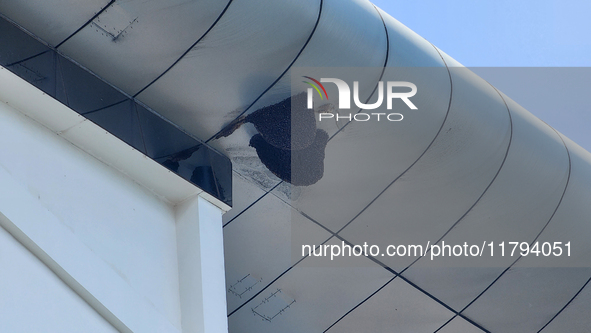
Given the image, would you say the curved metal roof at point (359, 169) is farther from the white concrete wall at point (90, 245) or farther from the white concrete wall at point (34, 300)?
the white concrete wall at point (34, 300)

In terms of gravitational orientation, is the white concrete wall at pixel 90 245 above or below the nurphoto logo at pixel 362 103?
below

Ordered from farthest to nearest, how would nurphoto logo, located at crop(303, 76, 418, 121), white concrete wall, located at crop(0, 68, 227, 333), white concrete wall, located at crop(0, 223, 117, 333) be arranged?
nurphoto logo, located at crop(303, 76, 418, 121), white concrete wall, located at crop(0, 68, 227, 333), white concrete wall, located at crop(0, 223, 117, 333)

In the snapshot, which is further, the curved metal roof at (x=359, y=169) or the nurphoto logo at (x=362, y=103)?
the nurphoto logo at (x=362, y=103)

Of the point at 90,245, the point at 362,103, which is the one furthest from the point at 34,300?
the point at 362,103

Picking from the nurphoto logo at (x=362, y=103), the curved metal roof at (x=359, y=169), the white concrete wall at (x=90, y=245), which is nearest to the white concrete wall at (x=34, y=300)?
the white concrete wall at (x=90, y=245)

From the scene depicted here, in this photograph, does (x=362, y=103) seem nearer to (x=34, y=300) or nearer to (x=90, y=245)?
(x=90, y=245)

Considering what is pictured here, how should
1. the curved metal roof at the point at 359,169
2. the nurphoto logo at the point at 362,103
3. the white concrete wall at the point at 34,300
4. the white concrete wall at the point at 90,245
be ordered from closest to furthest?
the white concrete wall at the point at 34,300 → the white concrete wall at the point at 90,245 → the curved metal roof at the point at 359,169 → the nurphoto logo at the point at 362,103

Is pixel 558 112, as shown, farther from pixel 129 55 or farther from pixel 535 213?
pixel 129 55

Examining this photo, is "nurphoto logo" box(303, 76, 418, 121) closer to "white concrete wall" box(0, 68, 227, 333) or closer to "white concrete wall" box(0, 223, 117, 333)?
"white concrete wall" box(0, 68, 227, 333)

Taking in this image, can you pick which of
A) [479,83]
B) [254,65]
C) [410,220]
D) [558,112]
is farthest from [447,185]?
[558,112]

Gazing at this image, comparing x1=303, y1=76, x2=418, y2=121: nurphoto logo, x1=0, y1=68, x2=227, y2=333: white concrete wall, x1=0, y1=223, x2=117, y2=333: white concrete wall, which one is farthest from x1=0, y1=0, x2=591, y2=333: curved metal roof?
x1=0, y1=223, x2=117, y2=333: white concrete wall

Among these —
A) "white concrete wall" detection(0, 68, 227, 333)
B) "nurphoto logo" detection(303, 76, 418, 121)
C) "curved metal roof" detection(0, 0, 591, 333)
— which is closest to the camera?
"white concrete wall" detection(0, 68, 227, 333)

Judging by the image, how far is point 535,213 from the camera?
29.6ft

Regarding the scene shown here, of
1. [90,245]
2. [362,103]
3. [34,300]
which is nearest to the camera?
[34,300]
